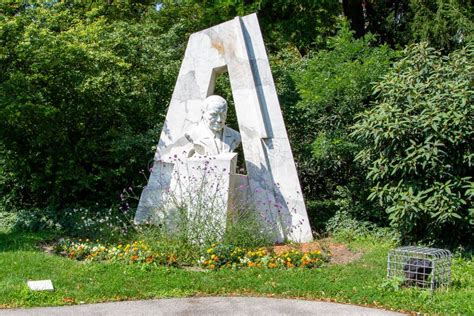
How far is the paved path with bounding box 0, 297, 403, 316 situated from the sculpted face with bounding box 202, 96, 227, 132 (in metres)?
3.40

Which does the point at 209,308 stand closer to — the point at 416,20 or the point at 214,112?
the point at 214,112

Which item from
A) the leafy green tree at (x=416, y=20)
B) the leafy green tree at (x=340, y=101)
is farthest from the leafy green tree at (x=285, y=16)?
the leafy green tree at (x=340, y=101)

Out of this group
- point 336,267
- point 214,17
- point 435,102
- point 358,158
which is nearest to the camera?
point 336,267

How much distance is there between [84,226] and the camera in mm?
9625

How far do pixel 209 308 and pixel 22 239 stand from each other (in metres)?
4.27

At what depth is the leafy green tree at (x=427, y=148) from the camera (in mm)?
7543

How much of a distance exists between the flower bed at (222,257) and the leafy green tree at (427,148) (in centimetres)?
145

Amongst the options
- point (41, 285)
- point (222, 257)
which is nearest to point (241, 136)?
point (222, 257)

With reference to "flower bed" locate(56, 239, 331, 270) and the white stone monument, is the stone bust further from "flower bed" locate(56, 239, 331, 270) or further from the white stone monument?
"flower bed" locate(56, 239, 331, 270)

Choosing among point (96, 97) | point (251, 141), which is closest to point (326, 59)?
point (251, 141)

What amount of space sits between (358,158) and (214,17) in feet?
27.7

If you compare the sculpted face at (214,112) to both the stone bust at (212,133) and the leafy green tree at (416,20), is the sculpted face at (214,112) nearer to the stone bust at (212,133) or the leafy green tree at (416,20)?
the stone bust at (212,133)

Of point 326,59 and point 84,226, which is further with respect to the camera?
point 326,59

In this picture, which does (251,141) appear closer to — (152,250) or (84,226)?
(152,250)
